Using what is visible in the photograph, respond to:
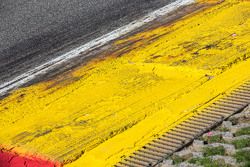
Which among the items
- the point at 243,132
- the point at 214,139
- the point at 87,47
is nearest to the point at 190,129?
the point at 214,139

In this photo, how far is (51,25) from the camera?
25.4 ft

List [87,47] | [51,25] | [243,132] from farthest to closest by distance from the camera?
1. [51,25]
2. [87,47]
3. [243,132]

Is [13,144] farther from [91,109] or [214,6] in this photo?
[214,6]

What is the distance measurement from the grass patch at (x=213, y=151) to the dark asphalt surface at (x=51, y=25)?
9.00 ft

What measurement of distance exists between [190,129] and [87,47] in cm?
260

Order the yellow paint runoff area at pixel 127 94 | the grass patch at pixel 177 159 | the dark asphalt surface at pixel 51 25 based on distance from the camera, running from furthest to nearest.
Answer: the dark asphalt surface at pixel 51 25 → the yellow paint runoff area at pixel 127 94 → the grass patch at pixel 177 159

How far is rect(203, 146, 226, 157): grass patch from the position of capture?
3857 millimetres

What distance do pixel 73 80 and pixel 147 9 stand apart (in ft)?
7.93

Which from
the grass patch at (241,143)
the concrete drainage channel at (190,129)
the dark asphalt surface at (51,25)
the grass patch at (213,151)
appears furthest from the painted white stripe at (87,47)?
the grass patch at (241,143)

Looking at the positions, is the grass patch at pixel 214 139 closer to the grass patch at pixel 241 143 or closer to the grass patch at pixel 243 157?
the grass patch at pixel 241 143

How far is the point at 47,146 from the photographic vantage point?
4.38 meters

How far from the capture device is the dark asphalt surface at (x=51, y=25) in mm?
6625

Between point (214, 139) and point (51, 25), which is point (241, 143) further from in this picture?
point (51, 25)

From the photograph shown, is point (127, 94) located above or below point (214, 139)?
above
